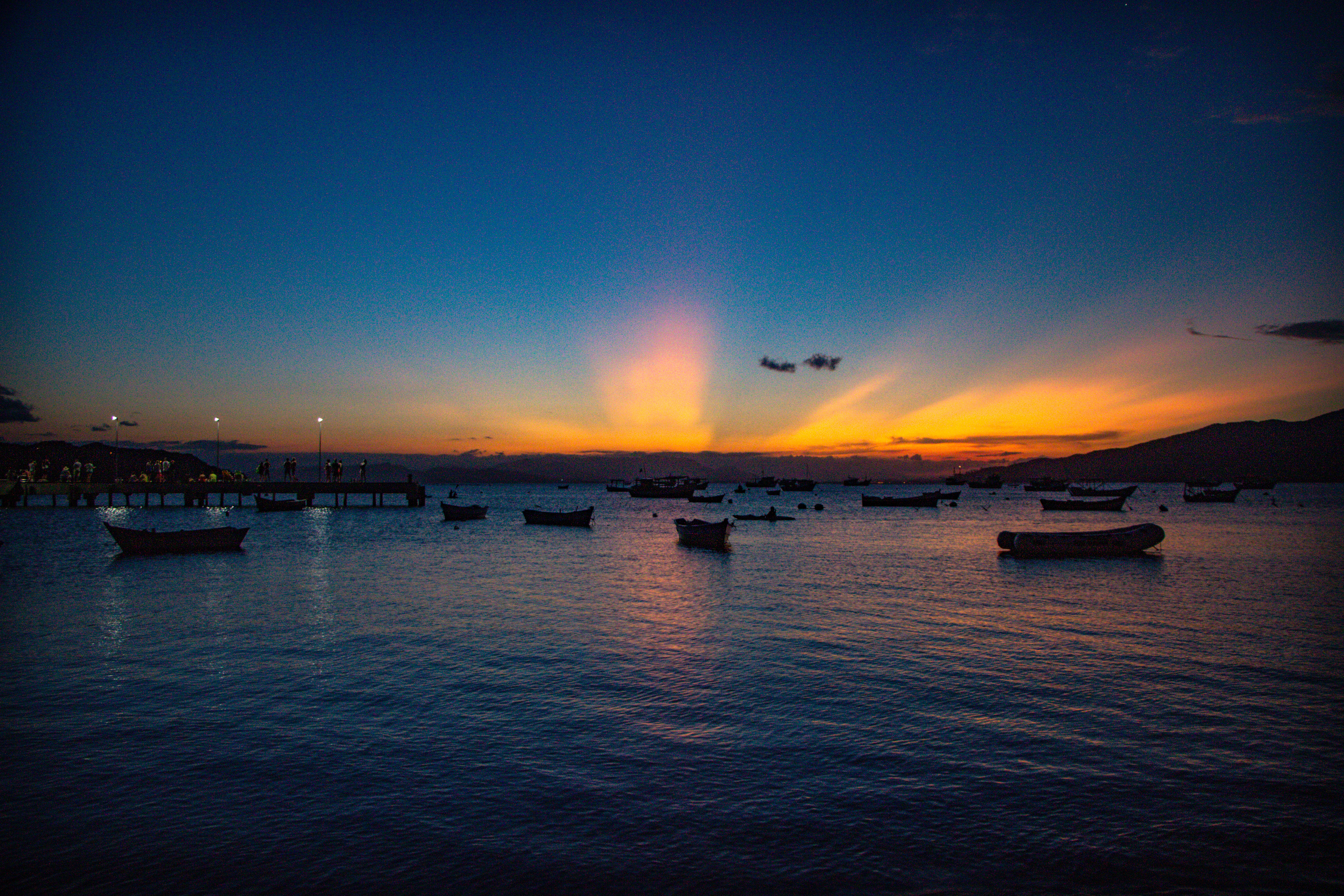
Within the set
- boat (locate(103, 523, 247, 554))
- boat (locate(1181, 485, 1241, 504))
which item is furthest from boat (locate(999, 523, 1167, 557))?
boat (locate(1181, 485, 1241, 504))

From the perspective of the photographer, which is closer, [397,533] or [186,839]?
[186,839]

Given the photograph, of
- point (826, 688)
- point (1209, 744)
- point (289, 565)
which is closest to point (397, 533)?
point (289, 565)

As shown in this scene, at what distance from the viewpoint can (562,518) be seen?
8544 cm

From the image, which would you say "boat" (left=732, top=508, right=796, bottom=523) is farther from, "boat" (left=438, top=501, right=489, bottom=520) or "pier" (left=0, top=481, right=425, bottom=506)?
"pier" (left=0, top=481, right=425, bottom=506)

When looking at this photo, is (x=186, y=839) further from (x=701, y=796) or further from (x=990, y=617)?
(x=990, y=617)

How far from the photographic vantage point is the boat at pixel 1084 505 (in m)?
122

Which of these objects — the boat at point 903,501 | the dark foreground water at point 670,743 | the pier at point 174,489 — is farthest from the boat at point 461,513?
the boat at point 903,501

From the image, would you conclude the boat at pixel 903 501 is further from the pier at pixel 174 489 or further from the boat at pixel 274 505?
the boat at pixel 274 505

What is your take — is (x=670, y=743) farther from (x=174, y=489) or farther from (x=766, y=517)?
(x=174, y=489)

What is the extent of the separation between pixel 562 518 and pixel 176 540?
137 feet

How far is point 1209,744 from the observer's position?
41.9 feet

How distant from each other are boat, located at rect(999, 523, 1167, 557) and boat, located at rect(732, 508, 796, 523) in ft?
125

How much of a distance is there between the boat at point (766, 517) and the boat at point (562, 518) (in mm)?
16802

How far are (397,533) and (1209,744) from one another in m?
70.4
